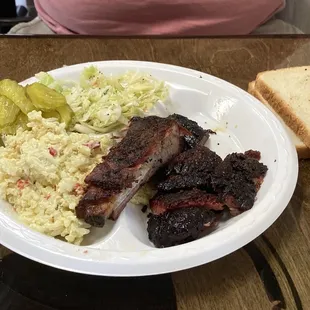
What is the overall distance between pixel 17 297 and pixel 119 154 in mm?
511

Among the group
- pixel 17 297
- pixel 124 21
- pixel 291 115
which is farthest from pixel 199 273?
pixel 124 21

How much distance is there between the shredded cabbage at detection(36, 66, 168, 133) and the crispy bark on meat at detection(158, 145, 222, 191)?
0.36 meters

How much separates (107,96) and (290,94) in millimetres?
796

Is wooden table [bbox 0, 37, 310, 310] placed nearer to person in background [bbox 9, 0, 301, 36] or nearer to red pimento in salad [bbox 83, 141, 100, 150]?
person in background [bbox 9, 0, 301, 36]

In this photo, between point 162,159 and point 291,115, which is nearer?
point 162,159

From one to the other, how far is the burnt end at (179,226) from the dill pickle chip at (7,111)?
0.66 metres

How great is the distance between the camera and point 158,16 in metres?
2.71

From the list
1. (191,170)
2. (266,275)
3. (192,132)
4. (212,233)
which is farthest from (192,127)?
(266,275)

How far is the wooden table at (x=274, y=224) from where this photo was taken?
1427 millimetres

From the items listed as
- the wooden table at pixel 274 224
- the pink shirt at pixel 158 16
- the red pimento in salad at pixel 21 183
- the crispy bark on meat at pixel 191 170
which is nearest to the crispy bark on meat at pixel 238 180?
the crispy bark on meat at pixel 191 170

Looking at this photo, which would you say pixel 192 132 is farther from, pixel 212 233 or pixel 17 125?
pixel 17 125

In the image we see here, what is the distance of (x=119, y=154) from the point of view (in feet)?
5.35

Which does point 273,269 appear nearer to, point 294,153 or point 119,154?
point 294,153

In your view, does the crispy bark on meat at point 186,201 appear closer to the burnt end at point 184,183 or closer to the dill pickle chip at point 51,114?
the burnt end at point 184,183
